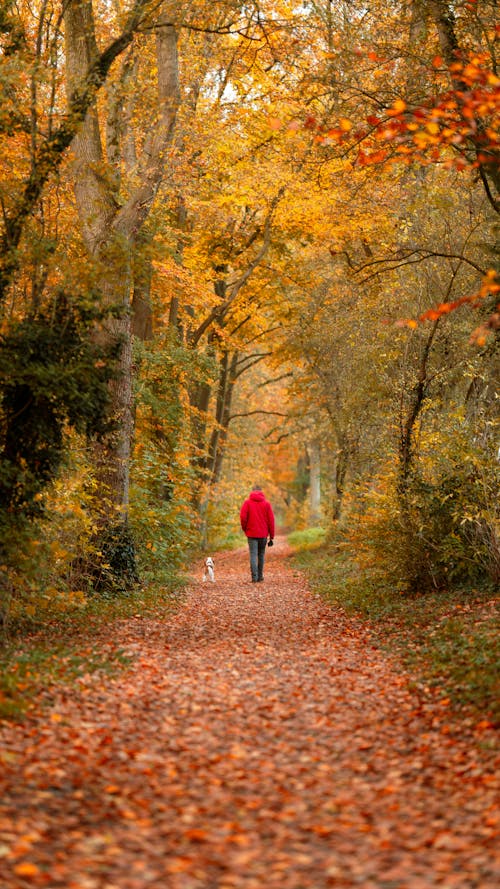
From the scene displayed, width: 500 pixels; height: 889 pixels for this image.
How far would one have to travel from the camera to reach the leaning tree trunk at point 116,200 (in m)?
13.2

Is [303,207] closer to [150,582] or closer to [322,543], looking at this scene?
[322,543]

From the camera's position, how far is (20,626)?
32.9 ft

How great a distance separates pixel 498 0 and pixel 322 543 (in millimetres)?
17853

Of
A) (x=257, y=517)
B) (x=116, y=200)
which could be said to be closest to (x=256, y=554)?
(x=257, y=517)

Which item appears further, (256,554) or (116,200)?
(256,554)

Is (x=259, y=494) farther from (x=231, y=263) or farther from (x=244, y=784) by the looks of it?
(x=244, y=784)

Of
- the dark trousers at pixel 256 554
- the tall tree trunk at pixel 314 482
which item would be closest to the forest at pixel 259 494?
the dark trousers at pixel 256 554

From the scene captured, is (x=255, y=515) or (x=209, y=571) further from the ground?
(x=255, y=515)

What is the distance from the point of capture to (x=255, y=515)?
58.0 ft

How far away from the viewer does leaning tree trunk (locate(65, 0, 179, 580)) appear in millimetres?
13195

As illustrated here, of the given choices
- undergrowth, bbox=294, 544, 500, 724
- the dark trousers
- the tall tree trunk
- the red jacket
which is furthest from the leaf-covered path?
the tall tree trunk

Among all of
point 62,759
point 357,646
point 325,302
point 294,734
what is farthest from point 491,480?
point 325,302

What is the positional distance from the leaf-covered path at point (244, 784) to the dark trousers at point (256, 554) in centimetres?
896

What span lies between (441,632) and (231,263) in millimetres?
16801
